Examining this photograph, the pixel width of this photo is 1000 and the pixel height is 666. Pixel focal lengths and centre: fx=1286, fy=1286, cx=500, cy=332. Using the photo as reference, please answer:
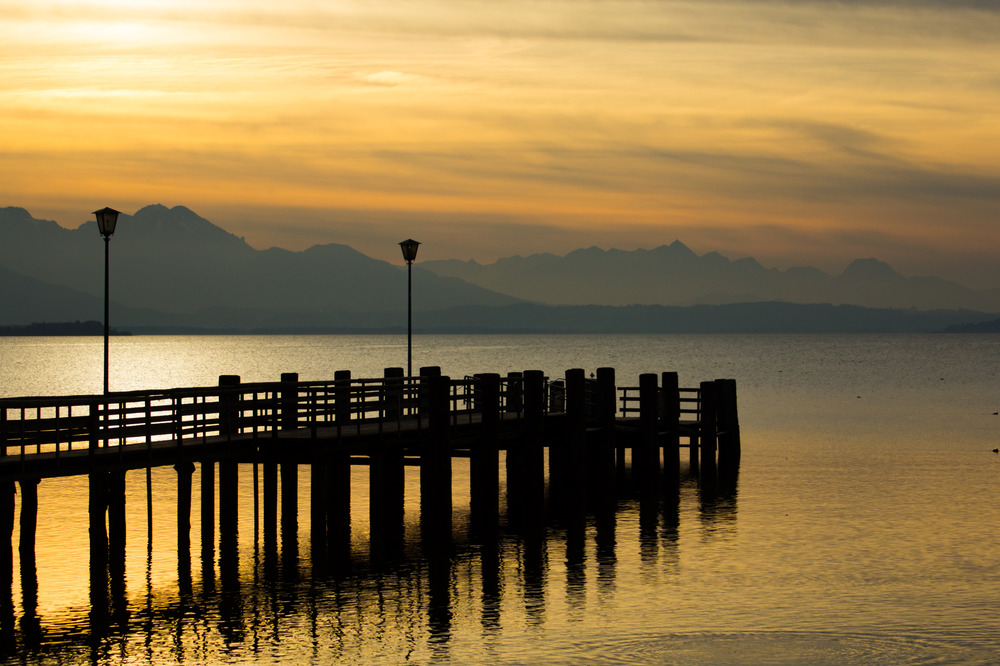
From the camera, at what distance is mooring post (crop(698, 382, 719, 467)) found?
3994 cm

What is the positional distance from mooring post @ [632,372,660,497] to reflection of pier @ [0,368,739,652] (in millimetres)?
75

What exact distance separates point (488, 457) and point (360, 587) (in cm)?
700

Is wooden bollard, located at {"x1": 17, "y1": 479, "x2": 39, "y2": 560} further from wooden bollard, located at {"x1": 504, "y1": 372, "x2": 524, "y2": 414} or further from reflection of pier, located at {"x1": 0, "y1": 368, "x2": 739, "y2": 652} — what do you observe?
wooden bollard, located at {"x1": 504, "y1": 372, "x2": 524, "y2": 414}

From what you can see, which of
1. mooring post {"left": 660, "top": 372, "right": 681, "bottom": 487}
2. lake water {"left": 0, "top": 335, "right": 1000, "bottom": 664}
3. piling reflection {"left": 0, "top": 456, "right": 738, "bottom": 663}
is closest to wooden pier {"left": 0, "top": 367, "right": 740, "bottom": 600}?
piling reflection {"left": 0, "top": 456, "right": 738, "bottom": 663}

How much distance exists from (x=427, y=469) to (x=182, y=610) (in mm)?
7560

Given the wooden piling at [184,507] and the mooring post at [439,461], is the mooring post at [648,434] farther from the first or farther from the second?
the wooden piling at [184,507]

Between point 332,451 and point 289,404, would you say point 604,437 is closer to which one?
point 332,451

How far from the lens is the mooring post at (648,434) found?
119ft

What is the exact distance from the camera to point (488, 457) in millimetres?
29031

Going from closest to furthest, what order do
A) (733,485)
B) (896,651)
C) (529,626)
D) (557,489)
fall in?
(896,651) < (529,626) < (557,489) < (733,485)

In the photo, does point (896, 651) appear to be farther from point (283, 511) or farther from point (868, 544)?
point (283, 511)

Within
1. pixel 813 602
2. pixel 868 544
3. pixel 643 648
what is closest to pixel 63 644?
pixel 643 648

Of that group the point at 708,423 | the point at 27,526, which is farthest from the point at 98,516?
the point at 708,423

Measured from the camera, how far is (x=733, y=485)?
1467 inches
